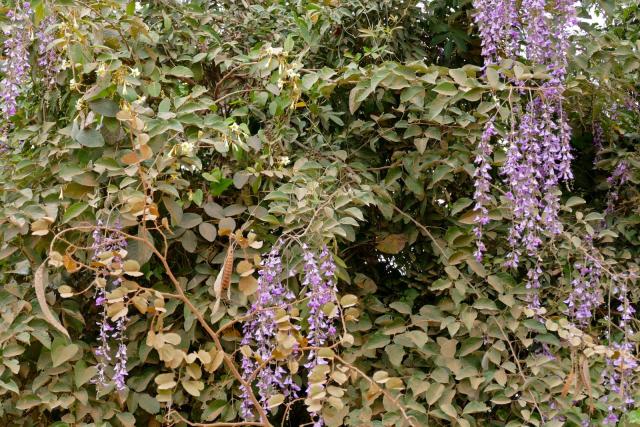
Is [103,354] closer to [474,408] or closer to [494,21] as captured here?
[474,408]

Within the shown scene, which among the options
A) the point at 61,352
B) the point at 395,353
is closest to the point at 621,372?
the point at 395,353

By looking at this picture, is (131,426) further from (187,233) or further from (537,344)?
(537,344)

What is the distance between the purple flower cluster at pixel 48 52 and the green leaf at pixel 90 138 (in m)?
0.30

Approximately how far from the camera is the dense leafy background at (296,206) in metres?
2.36

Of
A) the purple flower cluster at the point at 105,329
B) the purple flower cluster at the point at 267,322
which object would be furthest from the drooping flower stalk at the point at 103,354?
the purple flower cluster at the point at 267,322

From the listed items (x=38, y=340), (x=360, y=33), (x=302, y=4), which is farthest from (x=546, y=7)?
(x=38, y=340)

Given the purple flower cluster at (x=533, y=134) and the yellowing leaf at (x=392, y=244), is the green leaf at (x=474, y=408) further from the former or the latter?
the yellowing leaf at (x=392, y=244)

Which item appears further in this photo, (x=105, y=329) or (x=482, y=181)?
(x=482, y=181)

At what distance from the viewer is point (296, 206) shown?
237 centimetres

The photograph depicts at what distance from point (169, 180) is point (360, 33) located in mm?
950

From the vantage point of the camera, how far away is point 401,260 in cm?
283

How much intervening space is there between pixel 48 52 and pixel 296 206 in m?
0.99

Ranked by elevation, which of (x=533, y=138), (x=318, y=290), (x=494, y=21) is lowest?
(x=318, y=290)

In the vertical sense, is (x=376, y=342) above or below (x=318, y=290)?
below
